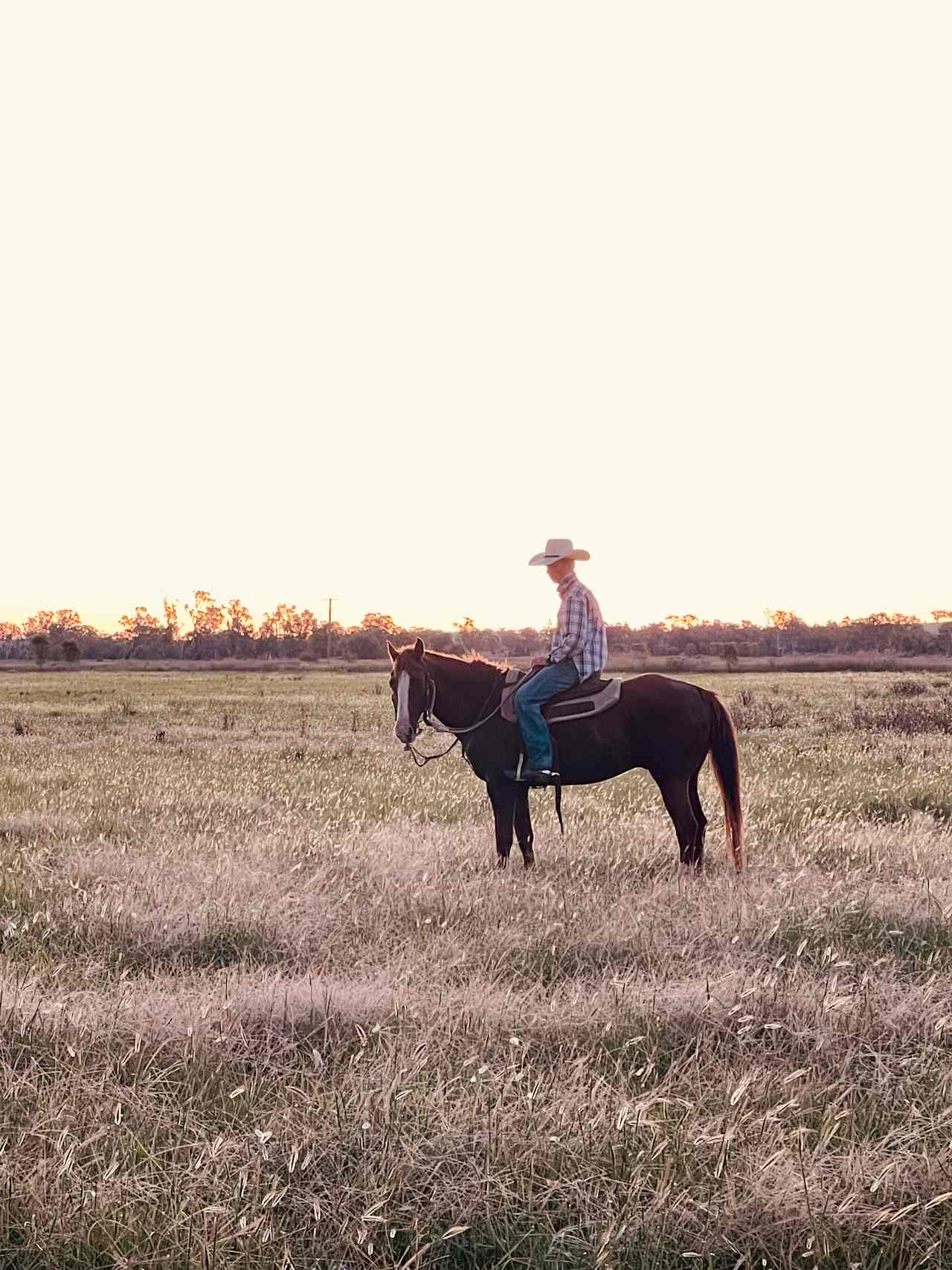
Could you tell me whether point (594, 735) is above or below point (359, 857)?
above

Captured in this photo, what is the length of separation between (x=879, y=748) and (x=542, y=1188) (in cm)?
1659

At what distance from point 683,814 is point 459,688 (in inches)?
85.0

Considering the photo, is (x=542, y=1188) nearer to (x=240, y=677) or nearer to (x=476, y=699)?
(x=476, y=699)

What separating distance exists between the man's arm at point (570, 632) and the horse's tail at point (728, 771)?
1.33 meters

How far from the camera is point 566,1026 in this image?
4613mm

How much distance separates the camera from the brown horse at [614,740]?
8164 millimetres

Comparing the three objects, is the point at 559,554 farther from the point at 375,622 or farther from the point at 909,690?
the point at 375,622

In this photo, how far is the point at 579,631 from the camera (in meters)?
7.76

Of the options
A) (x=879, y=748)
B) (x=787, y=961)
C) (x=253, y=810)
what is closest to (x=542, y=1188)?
(x=787, y=961)

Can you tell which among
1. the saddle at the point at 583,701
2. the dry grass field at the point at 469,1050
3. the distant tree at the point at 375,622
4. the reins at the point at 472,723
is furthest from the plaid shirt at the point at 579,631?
the distant tree at the point at 375,622

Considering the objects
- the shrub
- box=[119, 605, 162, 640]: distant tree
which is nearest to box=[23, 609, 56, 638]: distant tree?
box=[119, 605, 162, 640]: distant tree

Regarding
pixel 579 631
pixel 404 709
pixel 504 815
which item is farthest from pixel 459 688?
pixel 579 631

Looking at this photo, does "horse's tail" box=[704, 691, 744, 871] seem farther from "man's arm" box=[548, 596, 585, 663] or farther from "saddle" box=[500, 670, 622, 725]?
"man's arm" box=[548, 596, 585, 663]

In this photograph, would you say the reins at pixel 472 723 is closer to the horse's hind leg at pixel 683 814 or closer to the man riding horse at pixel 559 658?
the man riding horse at pixel 559 658
